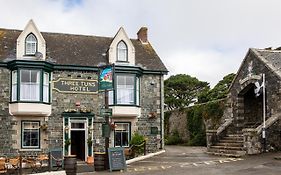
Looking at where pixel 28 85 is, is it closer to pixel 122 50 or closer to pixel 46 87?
pixel 46 87

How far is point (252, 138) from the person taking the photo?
21.5 metres

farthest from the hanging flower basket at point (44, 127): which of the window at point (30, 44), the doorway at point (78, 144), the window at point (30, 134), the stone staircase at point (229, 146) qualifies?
the stone staircase at point (229, 146)

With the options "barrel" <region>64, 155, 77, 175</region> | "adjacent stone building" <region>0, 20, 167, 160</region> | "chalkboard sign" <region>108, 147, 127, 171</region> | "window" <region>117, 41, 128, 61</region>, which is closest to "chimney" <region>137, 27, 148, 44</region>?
"adjacent stone building" <region>0, 20, 167, 160</region>

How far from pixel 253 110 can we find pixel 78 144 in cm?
1120

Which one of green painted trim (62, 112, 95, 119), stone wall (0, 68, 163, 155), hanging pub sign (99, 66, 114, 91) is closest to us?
hanging pub sign (99, 66, 114, 91)

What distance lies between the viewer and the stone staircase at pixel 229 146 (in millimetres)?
22906

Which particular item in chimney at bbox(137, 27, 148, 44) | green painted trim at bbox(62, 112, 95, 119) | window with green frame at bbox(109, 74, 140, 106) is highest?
chimney at bbox(137, 27, 148, 44)

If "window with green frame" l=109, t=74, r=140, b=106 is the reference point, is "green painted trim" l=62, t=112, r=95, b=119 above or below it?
below

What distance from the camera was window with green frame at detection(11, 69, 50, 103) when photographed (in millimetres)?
24953

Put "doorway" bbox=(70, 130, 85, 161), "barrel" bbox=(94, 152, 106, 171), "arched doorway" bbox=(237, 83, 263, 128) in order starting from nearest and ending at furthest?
"barrel" bbox=(94, 152, 106, 171), "arched doorway" bbox=(237, 83, 263, 128), "doorway" bbox=(70, 130, 85, 161)

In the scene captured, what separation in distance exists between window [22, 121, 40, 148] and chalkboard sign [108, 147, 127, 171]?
770 centimetres

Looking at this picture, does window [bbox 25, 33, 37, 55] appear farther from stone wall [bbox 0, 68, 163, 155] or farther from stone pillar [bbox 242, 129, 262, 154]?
stone pillar [bbox 242, 129, 262, 154]

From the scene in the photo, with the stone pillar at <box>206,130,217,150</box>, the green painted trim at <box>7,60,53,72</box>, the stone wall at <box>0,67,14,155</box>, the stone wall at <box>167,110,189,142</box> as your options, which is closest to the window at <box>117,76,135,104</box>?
the green painted trim at <box>7,60,53,72</box>

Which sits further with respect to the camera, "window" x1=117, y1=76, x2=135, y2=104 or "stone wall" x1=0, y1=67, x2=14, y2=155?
"window" x1=117, y1=76, x2=135, y2=104
